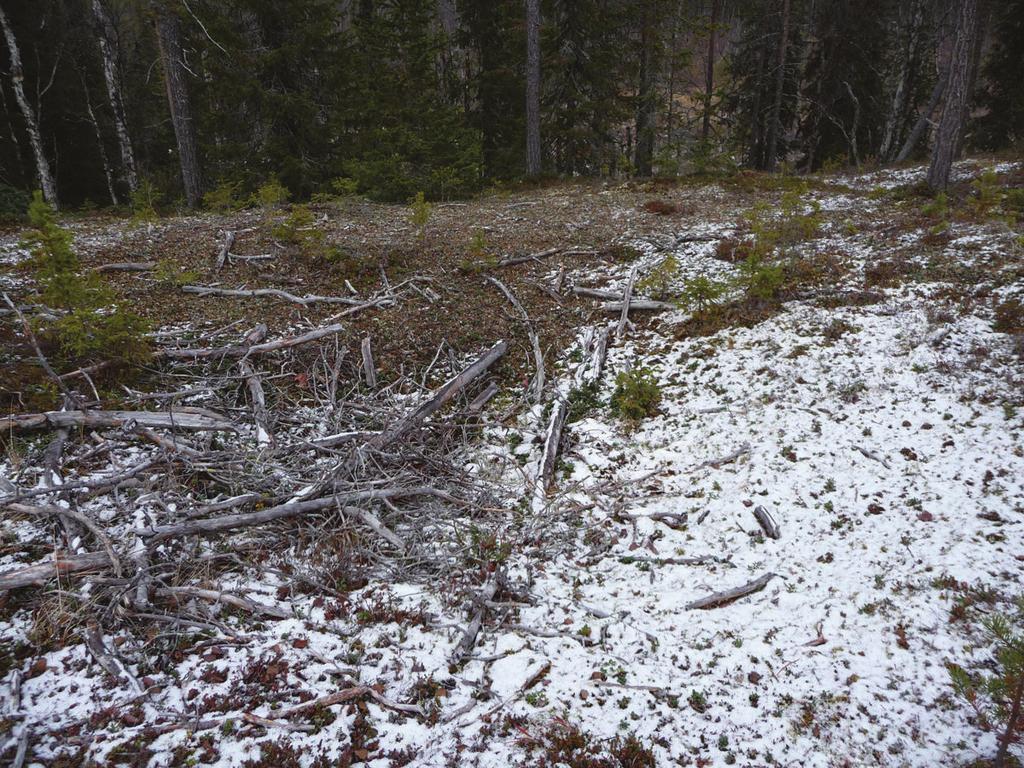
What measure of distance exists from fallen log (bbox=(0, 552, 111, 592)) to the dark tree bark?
19154mm

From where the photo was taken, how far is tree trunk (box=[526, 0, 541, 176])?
1689cm

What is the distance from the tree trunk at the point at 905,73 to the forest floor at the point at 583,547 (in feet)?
51.3

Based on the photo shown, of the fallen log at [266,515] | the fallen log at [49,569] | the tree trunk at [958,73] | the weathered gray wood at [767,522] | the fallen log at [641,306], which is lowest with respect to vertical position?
the weathered gray wood at [767,522]

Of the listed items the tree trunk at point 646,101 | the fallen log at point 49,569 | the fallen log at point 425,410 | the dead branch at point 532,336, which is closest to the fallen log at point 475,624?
the fallen log at point 425,410

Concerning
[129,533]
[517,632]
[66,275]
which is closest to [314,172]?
[66,275]

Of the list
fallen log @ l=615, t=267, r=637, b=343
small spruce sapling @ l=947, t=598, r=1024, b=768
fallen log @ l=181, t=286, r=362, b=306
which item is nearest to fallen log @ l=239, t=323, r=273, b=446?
fallen log @ l=181, t=286, r=362, b=306

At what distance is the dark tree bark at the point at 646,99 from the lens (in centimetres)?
1870

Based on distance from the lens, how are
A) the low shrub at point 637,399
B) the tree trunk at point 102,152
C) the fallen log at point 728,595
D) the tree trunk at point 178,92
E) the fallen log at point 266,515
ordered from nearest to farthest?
1. the fallen log at point 728,595
2. the fallen log at point 266,515
3. the low shrub at point 637,399
4. the tree trunk at point 178,92
5. the tree trunk at point 102,152

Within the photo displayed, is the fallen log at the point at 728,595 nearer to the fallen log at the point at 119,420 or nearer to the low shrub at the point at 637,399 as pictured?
the low shrub at the point at 637,399

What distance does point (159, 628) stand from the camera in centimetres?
377

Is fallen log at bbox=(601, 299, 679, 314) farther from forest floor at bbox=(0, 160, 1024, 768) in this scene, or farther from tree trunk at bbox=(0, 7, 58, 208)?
tree trunk at bbox=(0, 7, 58, 208)

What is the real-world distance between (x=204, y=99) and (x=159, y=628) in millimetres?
23177

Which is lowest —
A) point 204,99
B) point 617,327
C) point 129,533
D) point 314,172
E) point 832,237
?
point 129,533

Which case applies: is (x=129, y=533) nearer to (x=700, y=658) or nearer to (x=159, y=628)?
(x=159, y=628)
